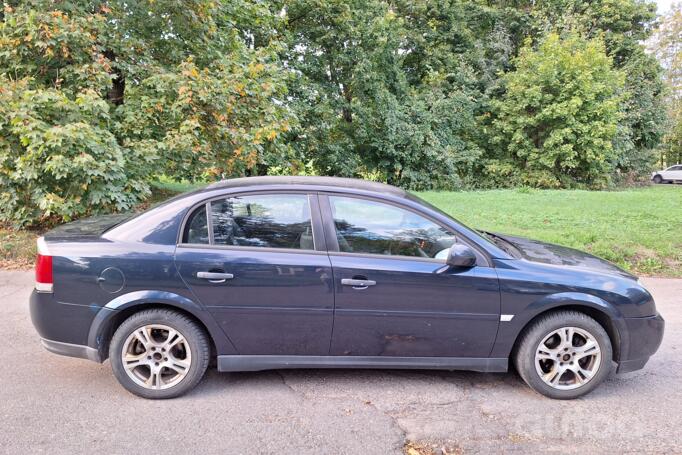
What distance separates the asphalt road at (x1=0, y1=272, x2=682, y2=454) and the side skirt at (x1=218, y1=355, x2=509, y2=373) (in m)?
0.20

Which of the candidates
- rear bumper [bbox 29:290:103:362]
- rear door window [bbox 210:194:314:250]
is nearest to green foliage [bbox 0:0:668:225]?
rear bumper [bbox 29:290:103:362]

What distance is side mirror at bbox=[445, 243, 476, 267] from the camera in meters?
3.29

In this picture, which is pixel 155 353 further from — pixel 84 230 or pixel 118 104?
pixel 118 104

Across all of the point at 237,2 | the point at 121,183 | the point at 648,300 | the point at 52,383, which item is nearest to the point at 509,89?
the point at 237,2

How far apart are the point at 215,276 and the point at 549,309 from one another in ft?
7.74

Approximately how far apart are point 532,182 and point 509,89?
14.9ft

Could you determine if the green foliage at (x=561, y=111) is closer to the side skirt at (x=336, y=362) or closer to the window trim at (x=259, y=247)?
the side skirt at (x=336, y=362)

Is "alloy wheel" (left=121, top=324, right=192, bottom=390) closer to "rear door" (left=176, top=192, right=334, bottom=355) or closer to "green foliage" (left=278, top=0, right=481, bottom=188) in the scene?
"rear door" (left=176, top=192, right=334, bottom=355)

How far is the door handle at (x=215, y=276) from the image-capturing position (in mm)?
3305

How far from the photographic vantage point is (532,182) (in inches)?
914

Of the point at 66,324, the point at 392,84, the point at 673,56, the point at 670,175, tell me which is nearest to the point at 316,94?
the point at 392,84

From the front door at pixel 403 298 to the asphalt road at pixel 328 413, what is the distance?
354mm

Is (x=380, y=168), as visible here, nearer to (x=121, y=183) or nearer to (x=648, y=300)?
(x=121, y=183)

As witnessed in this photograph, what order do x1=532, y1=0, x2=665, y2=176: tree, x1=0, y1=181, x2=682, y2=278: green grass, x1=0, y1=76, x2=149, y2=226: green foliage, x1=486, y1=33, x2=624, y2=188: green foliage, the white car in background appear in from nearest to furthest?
x1=0, y1=76, x2=149, y2=226: green foliage → x1=0, y1=181, x2=682, y2=278: green grass → x1=486, y1=33, x2=624, y2=188: green foliage → x1=532, y1=0, x2=665, y2=176: tree → the white car in background
